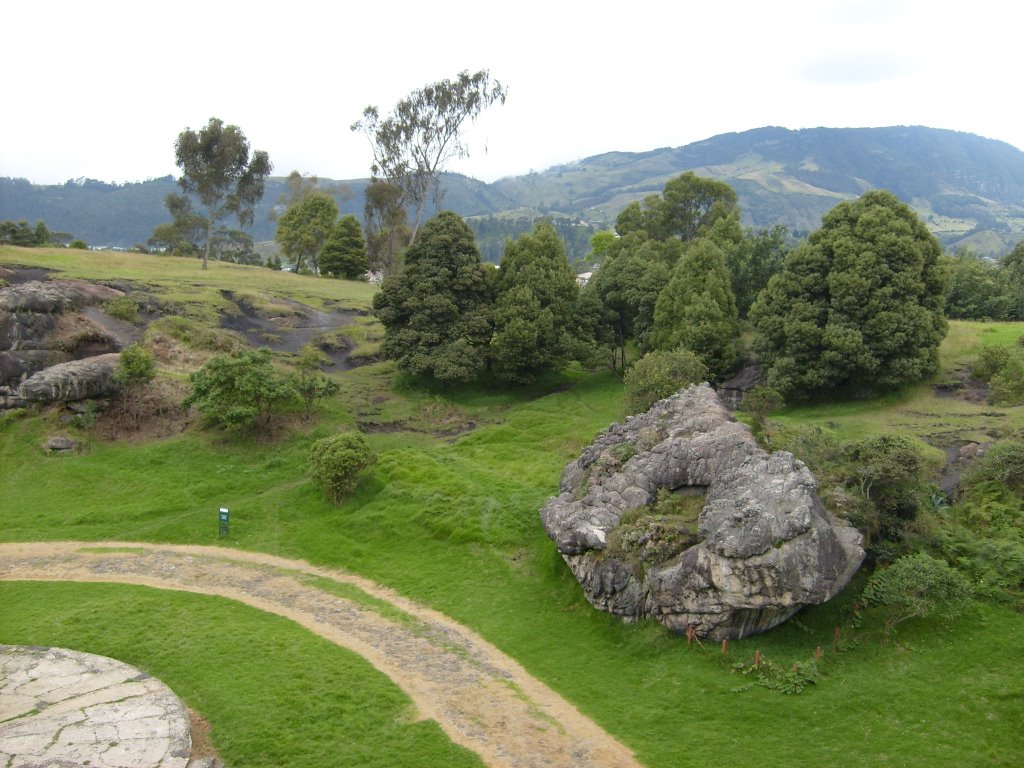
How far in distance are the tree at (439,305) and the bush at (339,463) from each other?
34.7ft

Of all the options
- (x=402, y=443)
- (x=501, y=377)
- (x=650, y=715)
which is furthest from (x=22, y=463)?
(x=650, y=715)

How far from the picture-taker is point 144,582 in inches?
877

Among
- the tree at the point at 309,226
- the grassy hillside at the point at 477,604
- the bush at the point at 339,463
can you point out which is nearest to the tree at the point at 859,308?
the grassy hillside at the point at 477,604

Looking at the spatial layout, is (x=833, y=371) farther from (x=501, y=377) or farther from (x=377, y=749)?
(x=377, y=749)

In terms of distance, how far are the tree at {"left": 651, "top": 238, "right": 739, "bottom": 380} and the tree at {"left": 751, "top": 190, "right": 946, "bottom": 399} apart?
7.10 feet

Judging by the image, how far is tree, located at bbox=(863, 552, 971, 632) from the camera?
16.2 meters

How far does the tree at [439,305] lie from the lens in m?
38.1

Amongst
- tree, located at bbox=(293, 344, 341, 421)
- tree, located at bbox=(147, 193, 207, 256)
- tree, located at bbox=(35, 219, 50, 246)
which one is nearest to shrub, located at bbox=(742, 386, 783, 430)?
tree, located at bbox=(293, 344, 341, 421)

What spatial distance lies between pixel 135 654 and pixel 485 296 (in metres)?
27.0

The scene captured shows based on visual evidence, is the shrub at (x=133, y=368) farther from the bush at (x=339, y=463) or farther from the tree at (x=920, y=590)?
the tree at (x=920, y=590)

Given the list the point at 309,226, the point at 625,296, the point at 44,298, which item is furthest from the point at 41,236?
the point at 625,296

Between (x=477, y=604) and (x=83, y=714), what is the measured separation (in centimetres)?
988

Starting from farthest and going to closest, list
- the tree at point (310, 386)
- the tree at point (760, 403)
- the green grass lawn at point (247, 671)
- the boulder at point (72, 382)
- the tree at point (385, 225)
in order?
1. the tree at point (385, 225)
2. the tree at point (310, 386)
3. the boulder at point (72, 382)
4. the tree at point (760, 403)
5. the green grass lawn at point (247, 671)

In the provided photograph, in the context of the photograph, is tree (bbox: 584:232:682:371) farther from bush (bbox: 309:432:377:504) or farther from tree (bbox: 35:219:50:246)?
tree (bbox: 35:219:50:246)
